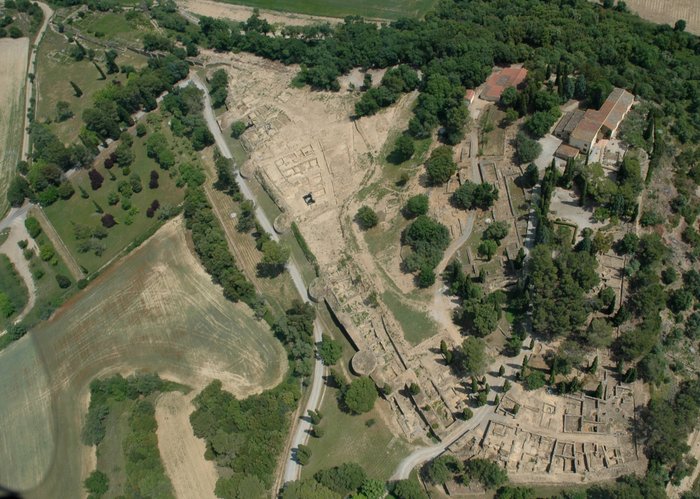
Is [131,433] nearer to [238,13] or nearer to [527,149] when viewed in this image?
[527,149]

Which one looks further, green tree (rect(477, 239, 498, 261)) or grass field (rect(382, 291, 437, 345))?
green tree (rect(477, 239, 498, 261))

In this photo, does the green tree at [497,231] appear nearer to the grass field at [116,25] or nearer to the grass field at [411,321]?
the grass field at [411,321]

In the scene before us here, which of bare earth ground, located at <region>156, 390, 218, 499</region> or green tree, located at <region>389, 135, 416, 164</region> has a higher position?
green tree, located at <region>389, 135, 416, 164</region>

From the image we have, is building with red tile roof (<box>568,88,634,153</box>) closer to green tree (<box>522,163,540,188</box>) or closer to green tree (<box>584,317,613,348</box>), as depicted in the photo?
green tree (<box>522,163,540,188</box>)

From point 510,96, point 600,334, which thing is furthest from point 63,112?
point 600,334

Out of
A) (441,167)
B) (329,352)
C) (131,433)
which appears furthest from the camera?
(441,167)

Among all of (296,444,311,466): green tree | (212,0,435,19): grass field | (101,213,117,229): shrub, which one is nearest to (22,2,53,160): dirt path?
(101,213,117,229): shrub
